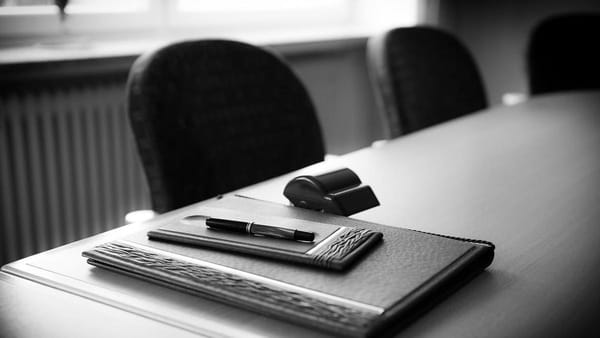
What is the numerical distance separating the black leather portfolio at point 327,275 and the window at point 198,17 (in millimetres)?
1456

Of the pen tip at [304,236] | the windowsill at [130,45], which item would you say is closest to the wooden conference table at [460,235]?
the pen tip at [304,236]

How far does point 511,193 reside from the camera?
99cm

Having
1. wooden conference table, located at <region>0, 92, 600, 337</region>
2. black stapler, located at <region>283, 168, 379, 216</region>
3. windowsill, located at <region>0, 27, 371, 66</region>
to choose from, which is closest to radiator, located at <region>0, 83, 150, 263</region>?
windowsill, located at <region>0, 27, 371, 66</region>

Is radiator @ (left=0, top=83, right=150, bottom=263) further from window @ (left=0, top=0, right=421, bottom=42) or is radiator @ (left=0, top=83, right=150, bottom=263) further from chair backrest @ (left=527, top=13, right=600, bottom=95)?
chair backrest @ (left=527, top=13, right=600, bottom=95)

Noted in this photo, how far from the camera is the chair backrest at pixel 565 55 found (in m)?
2.60

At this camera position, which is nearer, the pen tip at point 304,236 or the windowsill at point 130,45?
the pen tip at point 304,236

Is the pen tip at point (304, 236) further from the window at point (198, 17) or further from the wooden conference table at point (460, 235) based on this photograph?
the window at point (198, 17)

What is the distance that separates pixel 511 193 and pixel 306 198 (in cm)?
32

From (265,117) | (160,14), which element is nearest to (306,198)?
(265,117)

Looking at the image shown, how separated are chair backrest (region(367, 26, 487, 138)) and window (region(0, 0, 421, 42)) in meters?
0.87

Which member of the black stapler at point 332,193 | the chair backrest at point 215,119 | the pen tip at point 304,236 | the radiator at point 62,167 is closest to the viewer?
the pen tip at point 304,236

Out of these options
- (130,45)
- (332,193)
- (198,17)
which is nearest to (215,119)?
(332,193)

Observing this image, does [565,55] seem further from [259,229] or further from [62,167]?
[259,229]

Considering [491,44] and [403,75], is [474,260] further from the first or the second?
[491,44]
